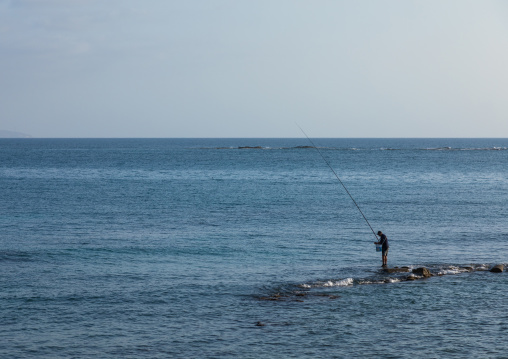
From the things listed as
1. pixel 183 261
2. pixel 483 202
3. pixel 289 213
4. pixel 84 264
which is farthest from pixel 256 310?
pixel 483 202

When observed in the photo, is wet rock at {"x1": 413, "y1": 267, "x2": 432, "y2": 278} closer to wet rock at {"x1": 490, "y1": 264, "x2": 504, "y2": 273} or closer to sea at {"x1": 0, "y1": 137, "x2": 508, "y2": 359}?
sea at {"x1": 0, "y1": 137, "x2": 508, "y2": 359}

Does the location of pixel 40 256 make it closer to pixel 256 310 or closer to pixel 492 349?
pixel 256 310

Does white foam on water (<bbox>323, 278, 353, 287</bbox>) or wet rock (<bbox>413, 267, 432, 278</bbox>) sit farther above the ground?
wet rock (<bbox>413, 267, 432, 278</bbox>)

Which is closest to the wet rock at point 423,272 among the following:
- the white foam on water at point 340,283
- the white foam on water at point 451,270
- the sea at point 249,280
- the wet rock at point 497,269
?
the sea at point 249,280

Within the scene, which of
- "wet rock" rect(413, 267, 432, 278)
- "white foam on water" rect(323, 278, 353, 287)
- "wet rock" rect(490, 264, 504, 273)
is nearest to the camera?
"white foam on water" rect(323, 278, 353, 287)

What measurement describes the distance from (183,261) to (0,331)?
10700mm

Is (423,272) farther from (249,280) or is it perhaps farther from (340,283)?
(249,280)

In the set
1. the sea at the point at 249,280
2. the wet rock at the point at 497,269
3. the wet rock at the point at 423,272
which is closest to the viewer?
the sea at the point at 249,280

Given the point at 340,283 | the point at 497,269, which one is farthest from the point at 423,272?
the point at 340,283

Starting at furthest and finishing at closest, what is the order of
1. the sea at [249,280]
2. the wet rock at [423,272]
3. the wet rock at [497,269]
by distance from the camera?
the wet rock at [497,269] < the wet rock at [423,272] < the sea at [249,280]

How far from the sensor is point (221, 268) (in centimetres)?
2564

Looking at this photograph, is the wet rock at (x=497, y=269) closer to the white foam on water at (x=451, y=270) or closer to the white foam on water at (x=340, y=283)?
the white foam on water at (x=451, y=270)

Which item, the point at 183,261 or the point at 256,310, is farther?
the point at 183,261

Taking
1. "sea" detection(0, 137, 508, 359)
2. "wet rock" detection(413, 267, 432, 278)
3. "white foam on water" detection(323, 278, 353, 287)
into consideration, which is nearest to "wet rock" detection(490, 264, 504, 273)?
"sea" detection(0, 137, 508, 359)
